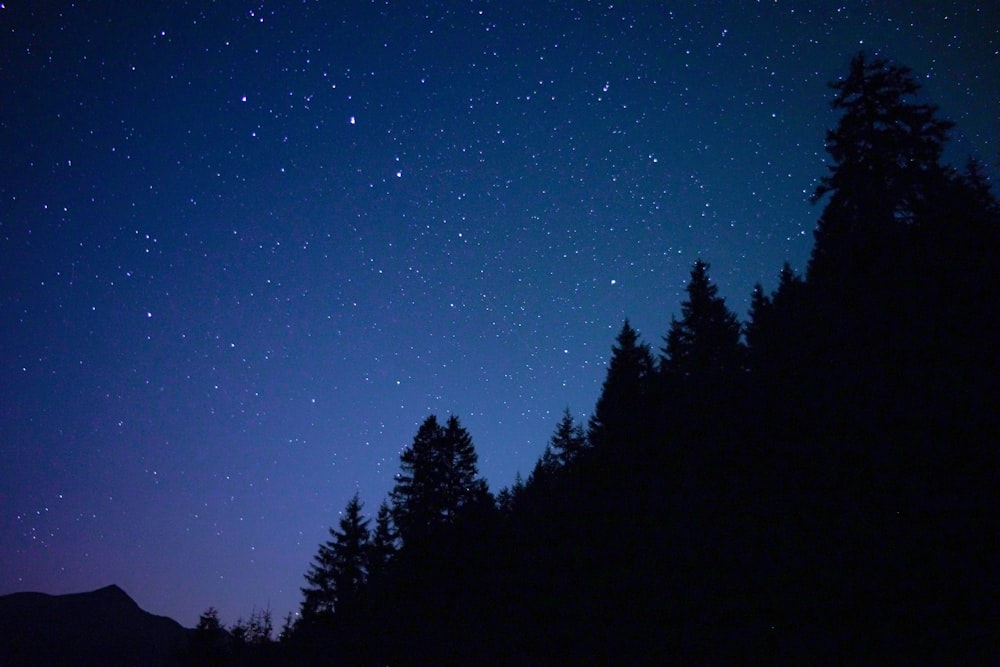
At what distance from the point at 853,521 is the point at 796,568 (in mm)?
1657

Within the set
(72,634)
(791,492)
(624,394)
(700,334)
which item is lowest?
(72,634)

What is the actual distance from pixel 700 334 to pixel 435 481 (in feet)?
54.2

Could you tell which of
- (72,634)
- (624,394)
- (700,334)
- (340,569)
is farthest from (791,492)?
(72,634)

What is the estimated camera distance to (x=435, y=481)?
28047mm

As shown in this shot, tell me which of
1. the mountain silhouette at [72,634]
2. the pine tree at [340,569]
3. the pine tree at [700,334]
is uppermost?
the pine tree at [700,334]

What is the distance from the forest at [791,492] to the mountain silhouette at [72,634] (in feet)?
478

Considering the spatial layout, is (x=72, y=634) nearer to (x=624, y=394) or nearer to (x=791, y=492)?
(x=624, y=394)

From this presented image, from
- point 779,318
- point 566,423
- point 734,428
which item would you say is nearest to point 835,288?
point 779,318

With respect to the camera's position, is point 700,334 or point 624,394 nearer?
point 624,394

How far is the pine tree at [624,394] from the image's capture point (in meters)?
26.2

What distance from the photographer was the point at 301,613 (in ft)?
122

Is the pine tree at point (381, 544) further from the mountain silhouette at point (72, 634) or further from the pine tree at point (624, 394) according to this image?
the mountain silhouette at point (72, 634)

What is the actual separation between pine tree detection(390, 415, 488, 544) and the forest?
0.10m

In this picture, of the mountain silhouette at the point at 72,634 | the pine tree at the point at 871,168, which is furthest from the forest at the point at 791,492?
the mountain silhouette at the point at 72,634
